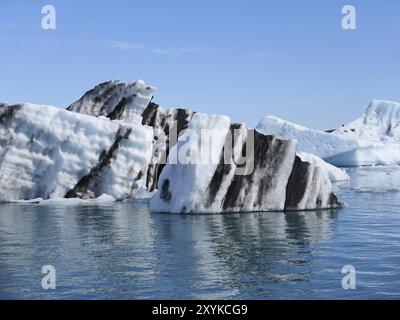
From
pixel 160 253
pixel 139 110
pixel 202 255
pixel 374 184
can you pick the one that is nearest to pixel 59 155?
pixel 139 110

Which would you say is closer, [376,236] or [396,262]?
[396,262]

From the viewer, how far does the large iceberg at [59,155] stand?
87.1ft

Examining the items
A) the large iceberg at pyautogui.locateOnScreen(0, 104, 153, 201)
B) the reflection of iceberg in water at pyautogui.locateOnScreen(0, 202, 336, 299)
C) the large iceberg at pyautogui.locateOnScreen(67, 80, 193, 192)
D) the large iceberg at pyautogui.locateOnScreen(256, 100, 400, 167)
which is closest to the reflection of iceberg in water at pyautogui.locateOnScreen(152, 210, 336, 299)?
the reflection of iceberg in water at pyautogui.locateOnScreen(0, 202, 336, 299)

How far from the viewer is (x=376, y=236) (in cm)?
1416

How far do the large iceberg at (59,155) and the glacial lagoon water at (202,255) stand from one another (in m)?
7.03

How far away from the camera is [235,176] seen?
19547mm

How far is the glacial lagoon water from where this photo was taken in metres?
8.89

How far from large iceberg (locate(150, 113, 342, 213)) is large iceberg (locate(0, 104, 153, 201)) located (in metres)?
7.21

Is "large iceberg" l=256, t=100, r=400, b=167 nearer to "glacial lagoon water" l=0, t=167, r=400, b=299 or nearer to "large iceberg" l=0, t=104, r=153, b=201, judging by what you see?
"large iceberg" l=0, t=104, r=153, b=201

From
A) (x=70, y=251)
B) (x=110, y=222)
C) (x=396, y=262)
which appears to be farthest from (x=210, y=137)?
(x=396, y=262)

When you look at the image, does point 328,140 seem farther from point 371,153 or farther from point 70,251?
point 70,251

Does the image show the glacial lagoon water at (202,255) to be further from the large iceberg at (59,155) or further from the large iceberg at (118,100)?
the large iceberg at (118,100)

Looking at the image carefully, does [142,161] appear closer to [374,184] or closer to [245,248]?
[245,248]
